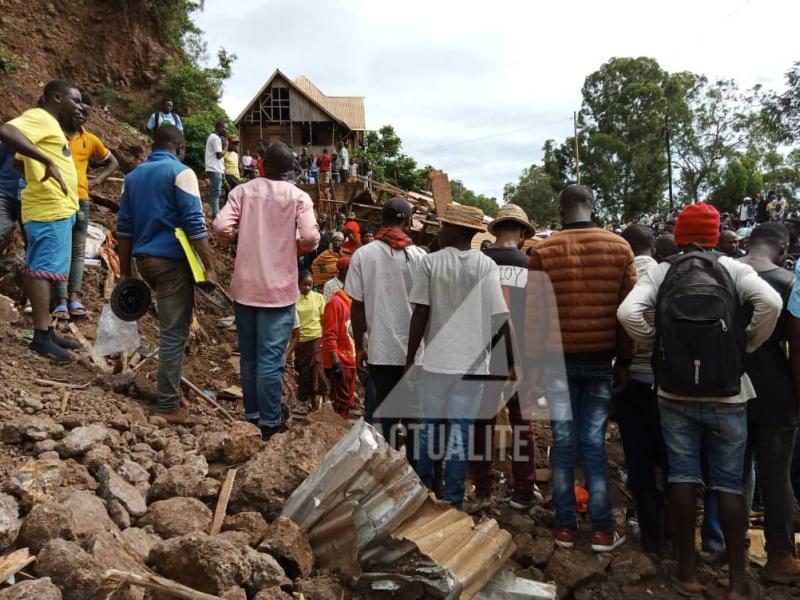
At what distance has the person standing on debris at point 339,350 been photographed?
19.2ft

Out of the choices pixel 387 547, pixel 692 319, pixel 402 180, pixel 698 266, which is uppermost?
pixel 402 180

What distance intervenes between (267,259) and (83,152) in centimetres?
215

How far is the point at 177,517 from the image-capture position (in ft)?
8.32

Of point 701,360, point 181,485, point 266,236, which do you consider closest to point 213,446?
point 181,485

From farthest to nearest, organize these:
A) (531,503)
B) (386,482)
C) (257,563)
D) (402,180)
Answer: (402,180), (531,503), (386,482), (257,563)

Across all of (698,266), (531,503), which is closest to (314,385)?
(531,503)

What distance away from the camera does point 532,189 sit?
60469mm

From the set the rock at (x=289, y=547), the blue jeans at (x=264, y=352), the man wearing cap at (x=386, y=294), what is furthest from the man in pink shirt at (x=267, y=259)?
the rock at (x=289, y=547)

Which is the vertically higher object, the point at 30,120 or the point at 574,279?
the point at 30,120

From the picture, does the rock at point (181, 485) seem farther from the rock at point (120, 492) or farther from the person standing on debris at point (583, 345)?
the person standing on debris at point (583, 345)

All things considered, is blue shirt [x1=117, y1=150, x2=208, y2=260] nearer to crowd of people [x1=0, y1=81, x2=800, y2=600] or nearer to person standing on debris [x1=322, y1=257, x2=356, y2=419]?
crowd of people [x1=0, y1=81, x2=800, y2=600]

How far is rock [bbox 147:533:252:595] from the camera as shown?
2.06m

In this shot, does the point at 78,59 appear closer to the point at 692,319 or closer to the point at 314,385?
the point at 314,385

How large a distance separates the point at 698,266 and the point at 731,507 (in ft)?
3.83
